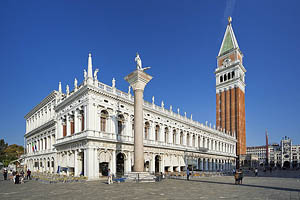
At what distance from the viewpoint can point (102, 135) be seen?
99.6 ft

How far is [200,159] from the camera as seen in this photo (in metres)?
54.8

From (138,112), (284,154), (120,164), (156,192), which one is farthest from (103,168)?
(284,154)

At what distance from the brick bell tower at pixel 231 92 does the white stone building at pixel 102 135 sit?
1138 inches

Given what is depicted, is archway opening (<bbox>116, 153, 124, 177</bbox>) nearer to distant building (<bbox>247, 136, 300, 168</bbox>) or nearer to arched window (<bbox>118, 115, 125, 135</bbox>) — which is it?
arched window (<bbox>118, 115, 125, 135</bbox>)

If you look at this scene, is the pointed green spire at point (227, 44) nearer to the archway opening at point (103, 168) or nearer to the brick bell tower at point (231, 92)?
the brick bell tower at point (231, 92)

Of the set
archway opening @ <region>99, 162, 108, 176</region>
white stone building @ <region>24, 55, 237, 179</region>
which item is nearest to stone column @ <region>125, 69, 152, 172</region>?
white stone building @ <region>24, 55, 237, 179</region>

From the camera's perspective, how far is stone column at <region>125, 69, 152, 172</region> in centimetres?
2230

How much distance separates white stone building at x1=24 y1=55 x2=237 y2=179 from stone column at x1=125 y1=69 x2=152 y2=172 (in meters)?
8.45

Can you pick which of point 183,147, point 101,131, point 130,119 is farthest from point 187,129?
point 101,131

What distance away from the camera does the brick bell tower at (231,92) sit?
80312mm

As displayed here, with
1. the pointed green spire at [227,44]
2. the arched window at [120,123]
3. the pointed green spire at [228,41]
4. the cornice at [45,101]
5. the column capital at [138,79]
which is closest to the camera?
the column capital at [138,79]

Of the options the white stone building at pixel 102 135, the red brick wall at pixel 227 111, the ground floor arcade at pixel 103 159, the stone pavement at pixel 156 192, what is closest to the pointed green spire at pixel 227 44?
the red brick wall at pixel 227 111

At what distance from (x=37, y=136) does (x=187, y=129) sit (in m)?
33.7

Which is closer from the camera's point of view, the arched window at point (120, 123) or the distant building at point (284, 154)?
the arched window at point (120, 123)
